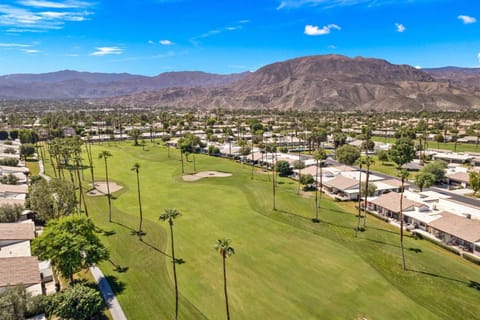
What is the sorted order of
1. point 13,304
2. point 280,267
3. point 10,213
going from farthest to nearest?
point 10,213 → point 280,267 → point 13,304

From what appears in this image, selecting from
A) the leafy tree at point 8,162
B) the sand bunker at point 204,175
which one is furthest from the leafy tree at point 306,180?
the leafy tree at point 8,162

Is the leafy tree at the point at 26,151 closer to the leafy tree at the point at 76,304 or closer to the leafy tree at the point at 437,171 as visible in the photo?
the leafy tree at the point at 76,304

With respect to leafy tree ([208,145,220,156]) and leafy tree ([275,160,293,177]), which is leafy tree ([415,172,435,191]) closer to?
leafy tree ([275,160,293,177])

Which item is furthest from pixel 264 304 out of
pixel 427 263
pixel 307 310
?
pixel 427 263

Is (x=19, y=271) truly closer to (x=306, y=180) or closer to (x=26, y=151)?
Result: (x=306, y=180)

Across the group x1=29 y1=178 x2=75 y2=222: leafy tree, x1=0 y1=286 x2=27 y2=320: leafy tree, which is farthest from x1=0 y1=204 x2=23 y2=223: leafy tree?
x1=0 y1=286 x2=27 y2=320: leafy tree

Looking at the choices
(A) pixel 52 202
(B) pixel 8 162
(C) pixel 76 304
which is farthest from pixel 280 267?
(B) pixel 8 162
